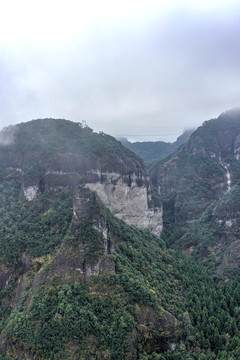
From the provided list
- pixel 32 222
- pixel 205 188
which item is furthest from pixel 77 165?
pixel 205 188

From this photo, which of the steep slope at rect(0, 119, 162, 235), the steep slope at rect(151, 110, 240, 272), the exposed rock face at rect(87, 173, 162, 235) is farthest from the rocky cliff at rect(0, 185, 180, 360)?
the steep slope at rect(151, 110, 240, 272)

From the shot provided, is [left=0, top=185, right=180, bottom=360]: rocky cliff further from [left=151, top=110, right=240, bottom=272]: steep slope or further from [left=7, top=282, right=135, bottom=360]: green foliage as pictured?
[left=151, top=110, right=240, bottom=272]: steep slope

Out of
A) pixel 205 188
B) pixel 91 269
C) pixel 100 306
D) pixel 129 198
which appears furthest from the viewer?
pixel 205 188

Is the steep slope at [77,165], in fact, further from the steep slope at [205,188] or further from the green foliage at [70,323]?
the green foliage at [70,323]

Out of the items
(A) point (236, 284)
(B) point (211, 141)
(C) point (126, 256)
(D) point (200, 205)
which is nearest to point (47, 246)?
(C) point (126, 256)

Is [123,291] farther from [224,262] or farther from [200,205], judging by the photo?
[200,205]

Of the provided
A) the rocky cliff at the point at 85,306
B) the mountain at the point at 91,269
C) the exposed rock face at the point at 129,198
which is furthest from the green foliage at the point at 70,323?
the exposed rock face at the point at 129,198

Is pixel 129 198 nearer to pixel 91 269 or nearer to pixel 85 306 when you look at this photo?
pixel 91 269
